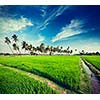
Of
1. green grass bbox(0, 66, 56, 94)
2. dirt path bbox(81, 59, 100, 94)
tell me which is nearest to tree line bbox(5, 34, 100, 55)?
dirt path bbox(81, 59, 100, 94)

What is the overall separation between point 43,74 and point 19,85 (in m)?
0.36

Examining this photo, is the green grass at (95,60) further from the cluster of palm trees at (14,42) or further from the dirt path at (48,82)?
the cluster of palm trees at (14,42)

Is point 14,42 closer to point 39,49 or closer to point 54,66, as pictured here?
point 39,49

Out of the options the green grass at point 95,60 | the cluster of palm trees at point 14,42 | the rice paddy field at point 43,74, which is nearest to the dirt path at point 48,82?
the rice paddy field at point 43,74

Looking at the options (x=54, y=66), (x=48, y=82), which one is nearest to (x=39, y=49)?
(x=54, y=66)

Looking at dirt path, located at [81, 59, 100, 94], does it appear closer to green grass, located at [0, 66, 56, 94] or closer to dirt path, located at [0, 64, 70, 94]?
dirt path, located at [0, 64, 70, 94]

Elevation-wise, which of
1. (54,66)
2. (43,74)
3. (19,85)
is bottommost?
(19,85)

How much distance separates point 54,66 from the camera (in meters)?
3.74

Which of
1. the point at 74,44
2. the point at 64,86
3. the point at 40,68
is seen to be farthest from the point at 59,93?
the point at 74,44

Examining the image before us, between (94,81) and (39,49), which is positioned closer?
(94,81)
